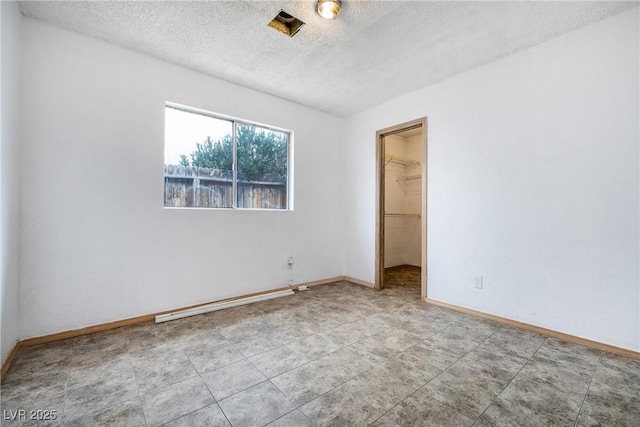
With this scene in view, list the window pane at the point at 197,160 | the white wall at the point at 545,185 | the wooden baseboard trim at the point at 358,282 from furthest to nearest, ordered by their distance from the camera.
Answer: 1. the wooden baseboard trim at the point at 358,282
2. the window pane at the point at 197,160
3. the white wall at the point at 545,185

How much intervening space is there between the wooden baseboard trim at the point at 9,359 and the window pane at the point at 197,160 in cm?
157

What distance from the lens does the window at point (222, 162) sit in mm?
3050

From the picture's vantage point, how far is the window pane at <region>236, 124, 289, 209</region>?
356 centimetres

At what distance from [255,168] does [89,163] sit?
1725mm

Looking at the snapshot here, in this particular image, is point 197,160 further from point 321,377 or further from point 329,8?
point 321,377

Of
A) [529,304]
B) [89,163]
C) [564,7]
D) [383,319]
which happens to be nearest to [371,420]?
[383,319]

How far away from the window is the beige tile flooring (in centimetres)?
145

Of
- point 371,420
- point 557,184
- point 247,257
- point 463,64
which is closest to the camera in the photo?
point 371,420

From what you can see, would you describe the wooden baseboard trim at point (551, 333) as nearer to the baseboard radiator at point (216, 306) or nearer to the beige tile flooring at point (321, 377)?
the beige tile flooring at point (321, 377)

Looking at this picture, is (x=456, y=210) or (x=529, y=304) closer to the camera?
(x=529, y=304)

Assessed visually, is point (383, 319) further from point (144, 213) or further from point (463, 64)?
point (463, 64)

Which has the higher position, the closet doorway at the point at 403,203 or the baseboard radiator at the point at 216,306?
the closet doorway at the point at 403,203

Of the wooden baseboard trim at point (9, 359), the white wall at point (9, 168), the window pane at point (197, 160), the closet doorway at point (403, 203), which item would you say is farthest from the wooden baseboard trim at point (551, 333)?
the white wall at point (9, 168)

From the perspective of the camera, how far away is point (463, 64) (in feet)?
9.70
